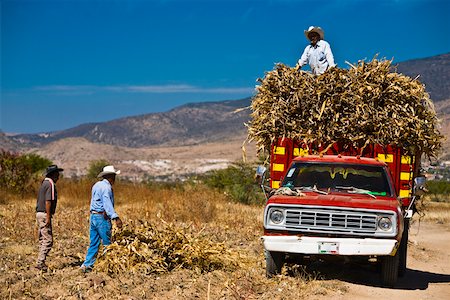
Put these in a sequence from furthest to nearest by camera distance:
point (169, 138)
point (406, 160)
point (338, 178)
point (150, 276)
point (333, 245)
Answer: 1. point (169, 138)
2. point (406, 160)
3. point (338, 178)
4. point (150, 276)
5. point (333, 245)

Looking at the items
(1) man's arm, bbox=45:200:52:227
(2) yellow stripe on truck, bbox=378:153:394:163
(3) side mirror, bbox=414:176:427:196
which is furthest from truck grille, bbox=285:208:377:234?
(1) man's arm, bbox=45:200:52:227

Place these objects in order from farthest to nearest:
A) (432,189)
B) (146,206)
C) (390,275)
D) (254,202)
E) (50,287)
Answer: (432,189) < (254,202) < (146,206) < (390,275) < (50,287)

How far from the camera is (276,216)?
1084 cm

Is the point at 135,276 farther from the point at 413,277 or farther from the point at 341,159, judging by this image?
the point at 413,277

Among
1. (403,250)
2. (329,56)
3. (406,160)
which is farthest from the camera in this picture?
(329,56)

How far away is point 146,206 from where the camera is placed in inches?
856

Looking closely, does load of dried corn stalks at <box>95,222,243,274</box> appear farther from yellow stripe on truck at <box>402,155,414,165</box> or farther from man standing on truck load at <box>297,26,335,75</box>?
man standing on truck load at <box>297,26,335,75</box>

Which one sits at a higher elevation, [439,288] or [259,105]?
[259,105]

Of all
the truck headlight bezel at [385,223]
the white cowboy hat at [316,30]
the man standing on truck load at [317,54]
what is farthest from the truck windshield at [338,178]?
the white cowboy hat at [316,30]

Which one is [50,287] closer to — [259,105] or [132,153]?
[259,105]

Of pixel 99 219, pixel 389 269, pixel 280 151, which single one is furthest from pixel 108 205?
pixel 389 269

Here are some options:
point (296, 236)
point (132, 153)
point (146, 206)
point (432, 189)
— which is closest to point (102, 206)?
point (296, 236)

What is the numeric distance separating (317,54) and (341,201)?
4668mm

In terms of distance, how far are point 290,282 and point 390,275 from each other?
1650mm
